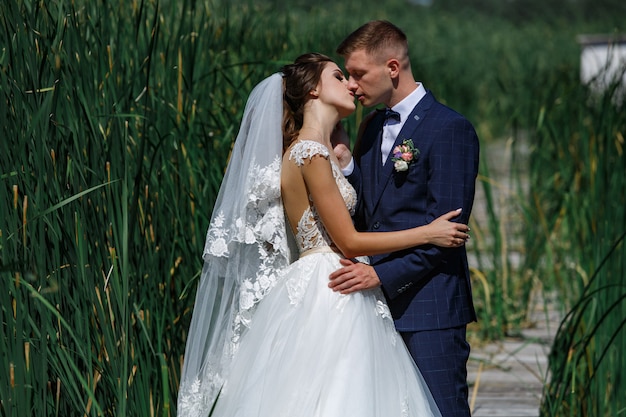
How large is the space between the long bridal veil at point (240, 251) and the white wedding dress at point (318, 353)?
0.05 metres

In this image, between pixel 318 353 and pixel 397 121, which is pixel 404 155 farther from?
pixel 318 353

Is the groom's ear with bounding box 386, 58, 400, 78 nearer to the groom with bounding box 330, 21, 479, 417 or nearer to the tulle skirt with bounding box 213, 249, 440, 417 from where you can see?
the groom with bounding box 330, 21, 479, 417

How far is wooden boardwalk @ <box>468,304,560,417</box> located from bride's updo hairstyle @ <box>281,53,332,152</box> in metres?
1.43

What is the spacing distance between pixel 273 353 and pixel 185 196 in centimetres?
75

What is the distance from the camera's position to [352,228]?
265 centimetres

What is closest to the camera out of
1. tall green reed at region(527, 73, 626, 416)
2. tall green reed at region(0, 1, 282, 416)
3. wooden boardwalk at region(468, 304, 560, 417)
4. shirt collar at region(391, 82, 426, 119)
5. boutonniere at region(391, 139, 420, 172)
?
tall green reed at region(0, 1, 282, 416)

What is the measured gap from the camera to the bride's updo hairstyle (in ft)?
9.05

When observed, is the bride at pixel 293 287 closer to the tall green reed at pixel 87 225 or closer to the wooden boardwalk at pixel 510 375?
the tall green reed at pixel 87 225

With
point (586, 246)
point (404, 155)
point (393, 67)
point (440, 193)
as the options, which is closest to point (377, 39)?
point (393, 67)

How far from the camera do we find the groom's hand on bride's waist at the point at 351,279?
2660 mm

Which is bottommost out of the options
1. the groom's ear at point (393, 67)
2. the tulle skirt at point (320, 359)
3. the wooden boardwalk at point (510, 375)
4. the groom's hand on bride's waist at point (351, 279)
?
the wooden boardwalk at point (510, 375)

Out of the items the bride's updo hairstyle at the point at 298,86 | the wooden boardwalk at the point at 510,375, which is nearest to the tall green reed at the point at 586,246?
the wooden boardwalk at the point at 510,375

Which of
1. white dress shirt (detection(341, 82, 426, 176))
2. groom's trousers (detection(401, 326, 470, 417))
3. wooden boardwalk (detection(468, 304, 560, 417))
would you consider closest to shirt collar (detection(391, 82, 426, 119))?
white dress shirt (detection(341, 82, 426, 176))

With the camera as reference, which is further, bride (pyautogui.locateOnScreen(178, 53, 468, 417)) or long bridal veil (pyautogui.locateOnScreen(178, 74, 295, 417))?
long bridal veil (pyautogui.locateOnScreen(178, 74, 295, 417))
